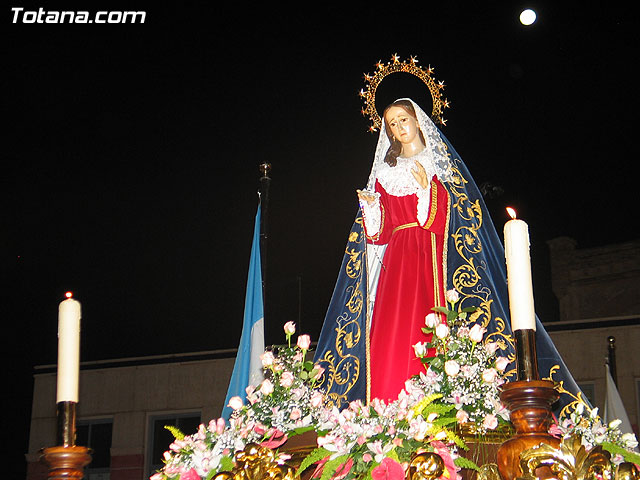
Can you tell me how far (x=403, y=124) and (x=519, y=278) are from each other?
330 cm

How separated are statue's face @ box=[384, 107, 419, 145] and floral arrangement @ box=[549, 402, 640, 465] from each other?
10.0ft

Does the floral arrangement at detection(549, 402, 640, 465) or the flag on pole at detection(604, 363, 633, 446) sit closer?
the floral arrangement at detection(549, 402, 640, 465)

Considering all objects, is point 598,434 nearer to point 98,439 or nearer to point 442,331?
point 442,331

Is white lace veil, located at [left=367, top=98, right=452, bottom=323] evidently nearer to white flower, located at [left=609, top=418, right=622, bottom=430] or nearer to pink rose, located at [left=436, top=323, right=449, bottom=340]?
pink rose, located at [left=436, top=323, right=449, bottom=340]

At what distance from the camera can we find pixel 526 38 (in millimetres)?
10297

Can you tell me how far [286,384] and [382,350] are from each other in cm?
157

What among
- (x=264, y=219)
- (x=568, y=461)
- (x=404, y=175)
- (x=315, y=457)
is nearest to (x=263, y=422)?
(x=315, y=457)

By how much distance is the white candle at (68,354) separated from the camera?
227cm

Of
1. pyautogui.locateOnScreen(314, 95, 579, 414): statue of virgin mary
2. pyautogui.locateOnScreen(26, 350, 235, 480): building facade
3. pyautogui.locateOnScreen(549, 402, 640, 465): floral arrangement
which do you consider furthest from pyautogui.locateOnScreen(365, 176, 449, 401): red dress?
pyautogui.locateOnScreen(26, 350, 235, 480): building facade

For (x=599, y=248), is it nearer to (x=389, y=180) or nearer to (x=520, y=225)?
(x=389, y=180)

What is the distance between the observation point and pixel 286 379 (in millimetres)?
3146

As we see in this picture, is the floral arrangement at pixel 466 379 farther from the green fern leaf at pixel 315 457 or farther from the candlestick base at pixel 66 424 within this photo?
the candlestick base at pixel 66 424

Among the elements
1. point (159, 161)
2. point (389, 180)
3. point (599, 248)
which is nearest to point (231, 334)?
point (159, 161)

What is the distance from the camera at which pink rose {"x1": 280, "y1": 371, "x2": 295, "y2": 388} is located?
10.3 ft
